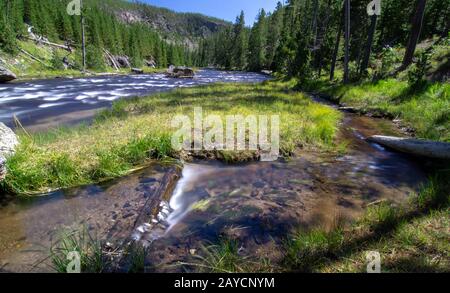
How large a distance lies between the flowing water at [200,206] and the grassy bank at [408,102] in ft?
11.5

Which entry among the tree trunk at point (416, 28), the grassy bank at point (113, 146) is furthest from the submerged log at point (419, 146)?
the tree trunk at point (416, 28)

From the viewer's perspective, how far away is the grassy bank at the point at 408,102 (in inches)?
388

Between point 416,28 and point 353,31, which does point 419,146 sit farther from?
point 353,31

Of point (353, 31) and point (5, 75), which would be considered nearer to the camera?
point (5, 75)

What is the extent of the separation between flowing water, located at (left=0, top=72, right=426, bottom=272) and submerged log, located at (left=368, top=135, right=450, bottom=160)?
618 mm

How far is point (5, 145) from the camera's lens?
19.8ft

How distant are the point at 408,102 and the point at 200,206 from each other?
12616 millimetres

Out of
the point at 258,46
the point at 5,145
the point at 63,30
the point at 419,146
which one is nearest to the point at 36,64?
the point at 63,30

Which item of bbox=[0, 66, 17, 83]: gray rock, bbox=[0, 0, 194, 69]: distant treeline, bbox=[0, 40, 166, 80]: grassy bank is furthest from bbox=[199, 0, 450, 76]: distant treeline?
bbox=[0, 0, 194, 69]: distant treeline

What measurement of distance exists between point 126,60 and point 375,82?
225 feet

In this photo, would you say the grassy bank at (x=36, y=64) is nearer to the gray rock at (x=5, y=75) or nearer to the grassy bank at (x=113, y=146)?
the gray rock at (x=5, y=75)

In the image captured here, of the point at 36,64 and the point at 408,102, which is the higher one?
the point at 36,64

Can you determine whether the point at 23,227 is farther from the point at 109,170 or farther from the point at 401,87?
the point at 401,87
